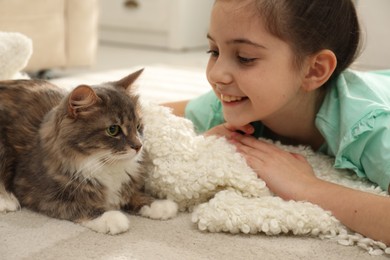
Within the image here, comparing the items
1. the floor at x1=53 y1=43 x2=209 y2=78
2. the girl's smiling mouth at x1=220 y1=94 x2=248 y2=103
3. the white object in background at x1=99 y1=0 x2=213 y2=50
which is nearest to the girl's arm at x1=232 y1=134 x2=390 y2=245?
the girl's smiling mouth at x1=220 y1=94 x2=248 y2=103

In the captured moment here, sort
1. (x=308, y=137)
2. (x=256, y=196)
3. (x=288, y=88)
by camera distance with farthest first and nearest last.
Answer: (x=308, y=137) < (x=288, y=88) < (x=256, y=196)

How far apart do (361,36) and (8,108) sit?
0.93 metres

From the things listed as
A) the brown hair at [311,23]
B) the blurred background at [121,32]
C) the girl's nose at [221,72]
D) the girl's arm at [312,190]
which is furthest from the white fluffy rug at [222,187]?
the blurred background at [121,32]

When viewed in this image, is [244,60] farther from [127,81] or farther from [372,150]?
[372,150]

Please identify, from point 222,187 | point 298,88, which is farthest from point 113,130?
point 298,88

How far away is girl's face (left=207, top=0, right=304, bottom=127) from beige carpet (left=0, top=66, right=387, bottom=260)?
0.34 metres

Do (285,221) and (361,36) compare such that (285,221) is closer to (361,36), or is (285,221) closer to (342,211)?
(342,211)

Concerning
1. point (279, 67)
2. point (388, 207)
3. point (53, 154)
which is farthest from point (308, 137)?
point (53, 154)

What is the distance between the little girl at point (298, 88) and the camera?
3.65 feet

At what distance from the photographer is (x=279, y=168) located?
3.71 feet

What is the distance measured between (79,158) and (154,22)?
336 centimetres

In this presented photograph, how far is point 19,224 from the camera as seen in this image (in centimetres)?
99

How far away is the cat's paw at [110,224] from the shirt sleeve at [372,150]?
577 millimetres

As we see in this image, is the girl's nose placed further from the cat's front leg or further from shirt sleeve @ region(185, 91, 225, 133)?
the cat's front leg
